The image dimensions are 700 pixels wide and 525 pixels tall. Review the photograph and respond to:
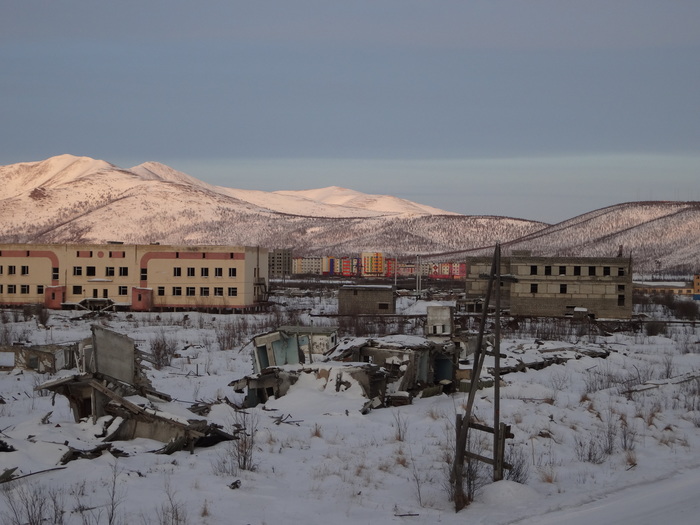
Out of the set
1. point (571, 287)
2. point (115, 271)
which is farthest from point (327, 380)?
point (115, 271)

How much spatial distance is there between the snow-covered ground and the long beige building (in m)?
35.2

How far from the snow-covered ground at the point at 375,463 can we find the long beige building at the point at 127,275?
116 ft

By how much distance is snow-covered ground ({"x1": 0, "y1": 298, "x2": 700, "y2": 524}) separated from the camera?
9.55 metres

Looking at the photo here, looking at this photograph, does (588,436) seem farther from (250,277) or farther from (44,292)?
(44,292)

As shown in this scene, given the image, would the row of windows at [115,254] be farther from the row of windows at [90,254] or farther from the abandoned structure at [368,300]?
the abandoned structure at [368,300]

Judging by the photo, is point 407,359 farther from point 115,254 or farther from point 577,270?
point 115,254

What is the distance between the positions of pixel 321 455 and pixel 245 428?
4.94 ft

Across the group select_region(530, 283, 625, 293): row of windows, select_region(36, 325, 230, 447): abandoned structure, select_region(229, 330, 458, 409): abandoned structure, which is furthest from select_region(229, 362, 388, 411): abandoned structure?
select_region(530, 283, 625, 293): row of windows

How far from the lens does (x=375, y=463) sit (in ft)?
39.4

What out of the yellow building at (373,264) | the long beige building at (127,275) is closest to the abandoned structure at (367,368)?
the long beige building at (127,275)

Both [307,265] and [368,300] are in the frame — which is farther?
[307,265]

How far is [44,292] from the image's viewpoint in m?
55.0

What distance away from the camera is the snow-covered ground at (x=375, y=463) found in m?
9.55

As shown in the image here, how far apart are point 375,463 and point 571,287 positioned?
41.8 m
